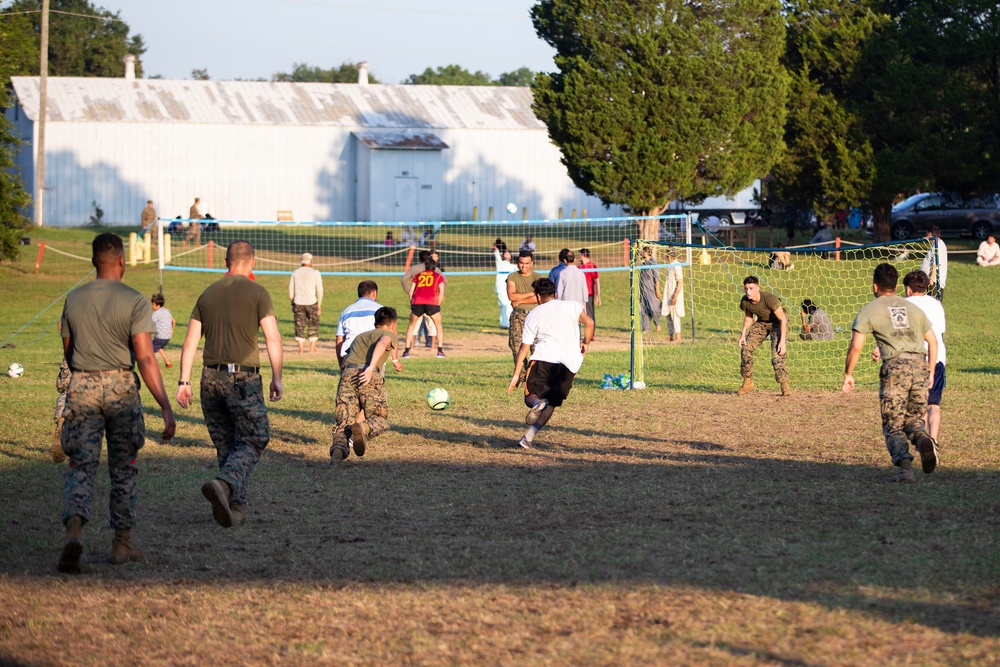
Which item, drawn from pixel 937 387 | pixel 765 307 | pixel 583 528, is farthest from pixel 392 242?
pixel 583 528

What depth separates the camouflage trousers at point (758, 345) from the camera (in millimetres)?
14445

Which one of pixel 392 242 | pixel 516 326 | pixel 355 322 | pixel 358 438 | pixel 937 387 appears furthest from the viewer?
pixel 392 242

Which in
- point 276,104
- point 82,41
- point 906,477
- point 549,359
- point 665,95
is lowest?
point 906,477

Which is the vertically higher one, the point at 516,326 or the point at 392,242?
the point at 392,242

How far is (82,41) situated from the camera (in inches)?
3024

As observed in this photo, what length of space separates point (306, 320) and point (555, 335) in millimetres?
9800

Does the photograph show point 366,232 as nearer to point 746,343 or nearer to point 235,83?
point 235,83

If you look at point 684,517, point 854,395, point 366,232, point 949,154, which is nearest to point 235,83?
point 366,232

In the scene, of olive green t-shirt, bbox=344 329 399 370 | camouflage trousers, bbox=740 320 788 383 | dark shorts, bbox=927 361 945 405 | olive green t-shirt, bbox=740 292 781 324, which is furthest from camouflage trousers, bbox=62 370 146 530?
camouflage trousers, bbox=740 320 788 383

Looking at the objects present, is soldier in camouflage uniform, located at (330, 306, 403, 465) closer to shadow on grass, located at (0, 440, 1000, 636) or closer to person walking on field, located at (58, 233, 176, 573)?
shadow on grass, located at (0, 440, 1000, 636)

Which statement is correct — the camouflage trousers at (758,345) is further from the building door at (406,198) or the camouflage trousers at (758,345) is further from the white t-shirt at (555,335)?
the building door at (406,198)

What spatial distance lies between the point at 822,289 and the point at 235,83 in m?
37.1

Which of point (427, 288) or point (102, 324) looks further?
point (427, 288)

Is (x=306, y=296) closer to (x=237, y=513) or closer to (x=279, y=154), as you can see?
(x=237, y=513)
